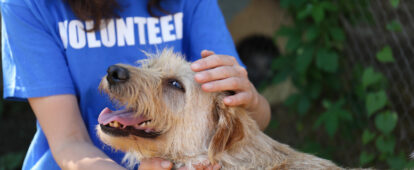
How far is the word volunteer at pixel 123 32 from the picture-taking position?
2.18 m

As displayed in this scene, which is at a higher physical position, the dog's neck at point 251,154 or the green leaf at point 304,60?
the green leaf at point 304,60

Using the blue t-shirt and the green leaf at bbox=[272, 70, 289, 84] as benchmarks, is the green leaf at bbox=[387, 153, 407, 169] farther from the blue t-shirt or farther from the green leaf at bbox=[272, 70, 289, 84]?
the blue t-shirt

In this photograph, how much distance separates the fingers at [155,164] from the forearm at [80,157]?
0.38ft

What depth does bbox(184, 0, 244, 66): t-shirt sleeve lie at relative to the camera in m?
2.46

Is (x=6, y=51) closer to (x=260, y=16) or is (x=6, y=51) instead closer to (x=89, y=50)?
(x=89, y=50)

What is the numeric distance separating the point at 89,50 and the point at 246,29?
11.3 ft

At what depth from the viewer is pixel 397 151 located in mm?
3494

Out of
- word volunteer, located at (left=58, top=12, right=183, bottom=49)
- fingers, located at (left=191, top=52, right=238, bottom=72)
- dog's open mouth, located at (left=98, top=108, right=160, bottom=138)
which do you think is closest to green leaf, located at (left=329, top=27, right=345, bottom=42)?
word volunteer, located at (left=58, top=12, right=183, bottom=49)

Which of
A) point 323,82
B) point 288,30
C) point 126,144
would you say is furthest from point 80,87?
point 323,82

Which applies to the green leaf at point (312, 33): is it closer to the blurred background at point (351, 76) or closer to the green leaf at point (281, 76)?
the blurred background at point (351, 76)

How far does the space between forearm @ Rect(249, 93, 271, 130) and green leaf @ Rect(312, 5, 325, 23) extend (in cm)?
121

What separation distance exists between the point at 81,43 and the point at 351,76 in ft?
8.68

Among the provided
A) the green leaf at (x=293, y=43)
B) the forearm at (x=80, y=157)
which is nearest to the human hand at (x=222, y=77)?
the forearm at (x=80, y=157)

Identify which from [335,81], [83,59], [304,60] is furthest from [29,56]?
[335,81]
